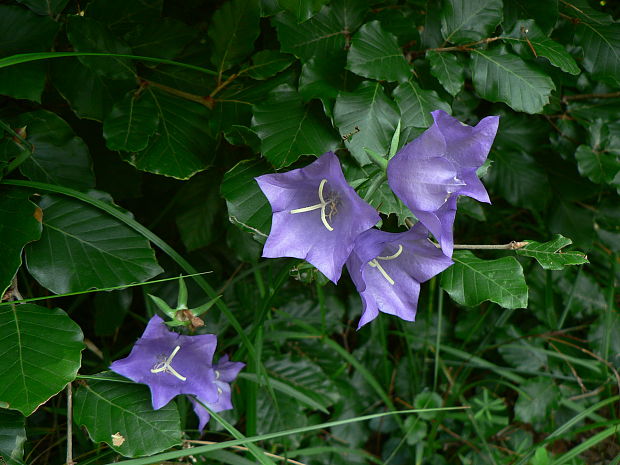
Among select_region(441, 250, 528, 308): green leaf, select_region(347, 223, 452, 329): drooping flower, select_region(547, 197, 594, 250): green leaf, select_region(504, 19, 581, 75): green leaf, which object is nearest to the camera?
select_region(347, 223, 452, 329): drooping flower

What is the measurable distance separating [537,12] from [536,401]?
125 centimetres

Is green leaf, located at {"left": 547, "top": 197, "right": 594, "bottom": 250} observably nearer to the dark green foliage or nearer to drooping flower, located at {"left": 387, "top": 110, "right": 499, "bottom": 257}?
the dark green foliage

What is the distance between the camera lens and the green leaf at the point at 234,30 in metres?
1.34

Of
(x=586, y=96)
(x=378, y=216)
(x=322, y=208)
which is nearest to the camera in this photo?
(x=378, y=216)

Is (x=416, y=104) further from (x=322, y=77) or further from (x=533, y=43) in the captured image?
(x=533, y=43)

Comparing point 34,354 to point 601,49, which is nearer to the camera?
point 34,354

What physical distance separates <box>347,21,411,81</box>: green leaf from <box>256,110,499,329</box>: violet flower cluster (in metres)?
0.39

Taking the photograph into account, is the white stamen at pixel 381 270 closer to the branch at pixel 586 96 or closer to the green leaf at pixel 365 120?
the green leaf at pixel 365 120

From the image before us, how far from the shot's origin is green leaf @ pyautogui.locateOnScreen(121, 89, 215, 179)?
129 centimetres

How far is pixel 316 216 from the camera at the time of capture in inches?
A: 38.2

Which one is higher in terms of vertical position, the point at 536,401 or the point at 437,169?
the point at 437,169

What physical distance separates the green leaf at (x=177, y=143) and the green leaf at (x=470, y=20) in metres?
0.61

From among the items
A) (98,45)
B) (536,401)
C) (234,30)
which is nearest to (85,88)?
(98,45)

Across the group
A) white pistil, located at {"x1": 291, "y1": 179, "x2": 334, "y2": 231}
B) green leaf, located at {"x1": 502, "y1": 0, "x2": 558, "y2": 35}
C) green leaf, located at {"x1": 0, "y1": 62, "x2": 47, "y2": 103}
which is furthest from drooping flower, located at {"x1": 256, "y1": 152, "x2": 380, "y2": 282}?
green leaf, located at {"x1": 502, "y1": 0, "x2": 558, "y2": 35}
